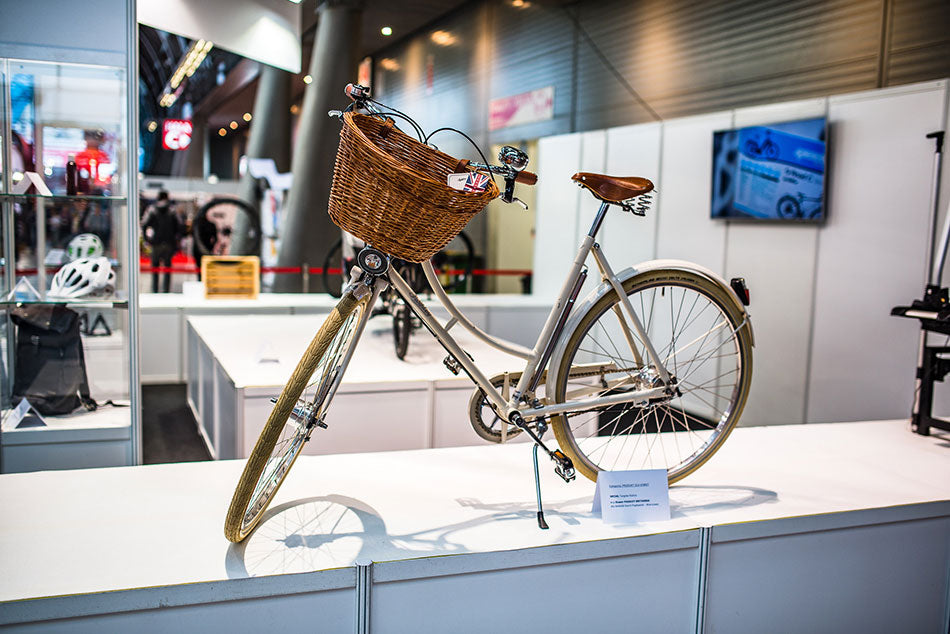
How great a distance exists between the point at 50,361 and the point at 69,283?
0.27 metres

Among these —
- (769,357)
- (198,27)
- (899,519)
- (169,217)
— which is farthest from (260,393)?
(169,217)

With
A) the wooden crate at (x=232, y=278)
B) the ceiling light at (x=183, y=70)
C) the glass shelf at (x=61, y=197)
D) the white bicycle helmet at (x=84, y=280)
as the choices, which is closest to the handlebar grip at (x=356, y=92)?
the glass shelf at (x=61, y=197)

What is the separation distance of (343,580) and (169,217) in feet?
23.1

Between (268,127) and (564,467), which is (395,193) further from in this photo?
(268,127)

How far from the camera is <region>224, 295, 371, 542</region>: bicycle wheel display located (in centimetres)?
162

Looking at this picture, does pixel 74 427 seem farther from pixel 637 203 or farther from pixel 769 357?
pixel 769 357

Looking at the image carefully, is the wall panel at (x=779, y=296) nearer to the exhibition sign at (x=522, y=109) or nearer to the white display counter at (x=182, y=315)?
the white display counter at (x=182, y=315)

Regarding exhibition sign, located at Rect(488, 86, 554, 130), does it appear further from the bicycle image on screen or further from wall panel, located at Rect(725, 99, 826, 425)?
the bicycle image on screen

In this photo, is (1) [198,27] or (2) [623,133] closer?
(1) [198,27]

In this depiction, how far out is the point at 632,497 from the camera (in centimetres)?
191

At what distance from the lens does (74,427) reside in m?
2.49

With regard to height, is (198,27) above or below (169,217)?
above

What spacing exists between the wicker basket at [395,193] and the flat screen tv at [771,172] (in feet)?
11.5

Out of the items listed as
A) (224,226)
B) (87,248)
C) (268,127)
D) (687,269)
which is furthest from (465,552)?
(268,127)
